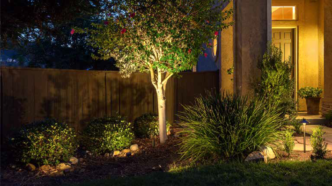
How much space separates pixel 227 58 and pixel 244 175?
300 inches

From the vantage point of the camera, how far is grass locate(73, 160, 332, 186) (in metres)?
4.70

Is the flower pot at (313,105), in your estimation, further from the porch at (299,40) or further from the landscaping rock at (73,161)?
the landscaping rock at (73,161)

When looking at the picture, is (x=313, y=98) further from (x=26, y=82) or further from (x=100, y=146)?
(x=26, y=82)

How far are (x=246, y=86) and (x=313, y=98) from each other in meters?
3.13

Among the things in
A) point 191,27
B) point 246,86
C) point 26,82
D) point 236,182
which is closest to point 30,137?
point 26,82

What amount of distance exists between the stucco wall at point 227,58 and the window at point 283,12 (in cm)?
185

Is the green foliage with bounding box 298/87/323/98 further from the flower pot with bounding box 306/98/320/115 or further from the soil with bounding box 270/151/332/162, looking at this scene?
the soil with bounding box 270/151/332/162

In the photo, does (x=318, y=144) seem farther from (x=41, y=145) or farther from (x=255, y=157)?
(x=41, y=145)

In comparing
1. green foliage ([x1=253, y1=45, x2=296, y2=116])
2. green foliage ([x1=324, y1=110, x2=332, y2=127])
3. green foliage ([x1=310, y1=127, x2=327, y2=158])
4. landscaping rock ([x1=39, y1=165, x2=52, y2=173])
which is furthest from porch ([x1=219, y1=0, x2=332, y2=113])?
landscaping rock ([x1=39, y1=165, x2=52, y2=173])

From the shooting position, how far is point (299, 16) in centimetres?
1217

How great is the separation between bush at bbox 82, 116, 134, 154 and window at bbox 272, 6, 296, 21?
770 cm

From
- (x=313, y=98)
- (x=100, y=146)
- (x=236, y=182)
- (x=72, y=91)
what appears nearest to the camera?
(x=236, y=182)

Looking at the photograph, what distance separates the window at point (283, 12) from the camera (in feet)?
40.8

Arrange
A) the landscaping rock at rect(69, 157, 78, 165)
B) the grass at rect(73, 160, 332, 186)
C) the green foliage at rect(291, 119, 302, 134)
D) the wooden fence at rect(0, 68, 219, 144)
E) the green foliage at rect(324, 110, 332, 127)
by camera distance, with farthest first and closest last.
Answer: the green foliage at rect(324, 110, 332, 127) < the green foliage at rect(291, 119, 302, 134) < the wooden fence at rect(0, 68, 219, 144) < the landscaping rock at rect(69, 157, 78, 165) < the grass at rect(73, 160, 332, 186)
